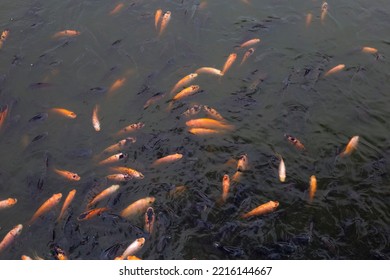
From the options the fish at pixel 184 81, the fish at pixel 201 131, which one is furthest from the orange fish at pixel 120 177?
the fish at pixel 184 81

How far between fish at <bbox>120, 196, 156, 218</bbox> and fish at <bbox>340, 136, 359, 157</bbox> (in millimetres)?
4518

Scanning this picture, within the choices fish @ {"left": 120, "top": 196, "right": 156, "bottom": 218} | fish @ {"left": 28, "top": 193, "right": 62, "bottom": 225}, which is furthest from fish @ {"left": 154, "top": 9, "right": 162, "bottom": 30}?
fish @ {"left": 28, "top": 193, "right": 62, "bottom": 225}

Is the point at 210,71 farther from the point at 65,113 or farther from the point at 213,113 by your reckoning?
the point at 65,113

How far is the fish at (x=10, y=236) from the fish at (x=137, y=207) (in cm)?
204

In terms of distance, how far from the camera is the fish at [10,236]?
791cm

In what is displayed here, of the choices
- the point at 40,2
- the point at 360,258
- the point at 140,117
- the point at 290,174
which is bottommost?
the point at 360,258

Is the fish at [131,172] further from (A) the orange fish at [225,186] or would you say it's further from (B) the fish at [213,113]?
(B) the fish at [213,113]

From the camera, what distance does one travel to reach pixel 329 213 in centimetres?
834

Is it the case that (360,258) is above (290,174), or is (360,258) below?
below

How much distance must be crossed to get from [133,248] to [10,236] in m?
2.49

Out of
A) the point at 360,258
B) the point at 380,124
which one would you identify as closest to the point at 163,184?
the point at 360,258
